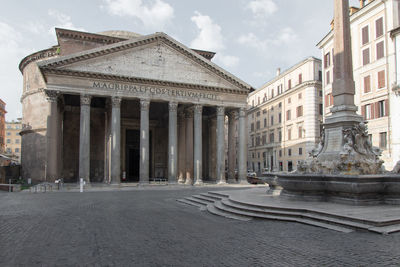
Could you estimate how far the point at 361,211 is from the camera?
802 centimetres

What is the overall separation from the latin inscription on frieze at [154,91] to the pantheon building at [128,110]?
0.07 meters

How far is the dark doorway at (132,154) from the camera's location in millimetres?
34072

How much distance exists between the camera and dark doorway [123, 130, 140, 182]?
34072mm

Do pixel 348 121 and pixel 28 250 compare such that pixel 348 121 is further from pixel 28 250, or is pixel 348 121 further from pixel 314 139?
pixel 314 139

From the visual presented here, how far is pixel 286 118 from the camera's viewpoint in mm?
40969

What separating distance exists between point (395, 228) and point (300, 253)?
2537 mm

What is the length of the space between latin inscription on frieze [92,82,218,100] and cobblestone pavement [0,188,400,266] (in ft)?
52.9

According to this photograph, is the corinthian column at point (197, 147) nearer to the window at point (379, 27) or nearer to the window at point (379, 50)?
the window at point (379, 50)

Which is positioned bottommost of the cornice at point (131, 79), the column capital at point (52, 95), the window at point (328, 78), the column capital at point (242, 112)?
the column capital at point (242, 112)

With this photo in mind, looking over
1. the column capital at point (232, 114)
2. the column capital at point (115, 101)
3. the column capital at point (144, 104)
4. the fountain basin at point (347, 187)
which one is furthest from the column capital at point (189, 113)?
the fountain basin at point (347, 187)

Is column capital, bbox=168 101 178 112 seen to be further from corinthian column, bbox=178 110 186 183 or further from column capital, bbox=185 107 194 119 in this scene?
corinthian column, bbox=178 110 186 183

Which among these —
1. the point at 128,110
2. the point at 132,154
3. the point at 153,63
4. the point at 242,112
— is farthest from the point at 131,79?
the point at 132,154

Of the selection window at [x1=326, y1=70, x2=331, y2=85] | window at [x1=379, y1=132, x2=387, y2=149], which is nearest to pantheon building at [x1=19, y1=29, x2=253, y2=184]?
window at [x1=326, y1=70, x2=331, y2=85]

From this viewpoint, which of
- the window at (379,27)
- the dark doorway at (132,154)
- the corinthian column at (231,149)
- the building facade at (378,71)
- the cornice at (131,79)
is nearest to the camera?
the building facade at (378,71)
